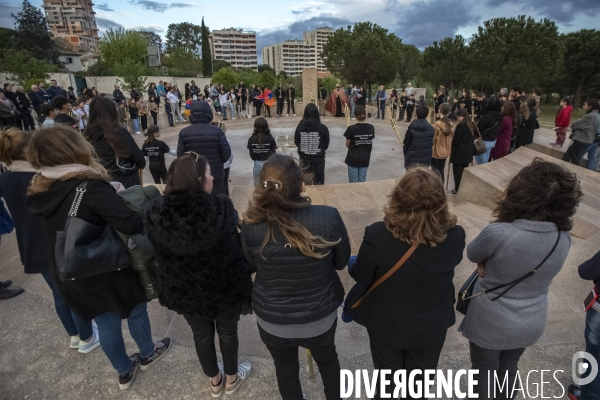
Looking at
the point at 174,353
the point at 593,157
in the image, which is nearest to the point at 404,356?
the point at 174,353

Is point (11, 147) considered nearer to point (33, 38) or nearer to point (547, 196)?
point (547, 196)

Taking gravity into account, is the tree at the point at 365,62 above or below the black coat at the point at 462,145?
above

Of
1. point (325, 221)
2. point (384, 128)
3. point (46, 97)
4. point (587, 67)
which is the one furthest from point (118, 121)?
point (587, 67)

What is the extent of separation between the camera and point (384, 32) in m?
46.2

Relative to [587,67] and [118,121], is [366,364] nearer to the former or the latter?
[118,121]

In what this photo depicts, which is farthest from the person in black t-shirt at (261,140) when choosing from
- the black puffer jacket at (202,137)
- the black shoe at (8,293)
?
the black shoe at (8,293)

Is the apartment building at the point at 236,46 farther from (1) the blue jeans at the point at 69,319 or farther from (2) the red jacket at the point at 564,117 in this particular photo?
(1) the blue jeans at the point at 69,319

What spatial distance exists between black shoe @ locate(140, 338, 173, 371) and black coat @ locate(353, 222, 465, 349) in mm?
1860

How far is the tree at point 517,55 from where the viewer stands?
28.9 m

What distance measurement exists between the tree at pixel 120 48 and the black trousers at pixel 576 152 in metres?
57.8

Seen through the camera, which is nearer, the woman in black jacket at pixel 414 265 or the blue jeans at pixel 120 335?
the woman in black jacket at pixel 414 265

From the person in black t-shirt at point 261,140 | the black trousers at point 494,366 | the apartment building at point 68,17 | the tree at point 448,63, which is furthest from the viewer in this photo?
the apartment building at point 68,17

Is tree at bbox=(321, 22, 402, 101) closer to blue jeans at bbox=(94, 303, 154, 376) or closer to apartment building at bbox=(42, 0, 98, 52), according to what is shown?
blue jeans at bbox=(94, 303, 154, 376)

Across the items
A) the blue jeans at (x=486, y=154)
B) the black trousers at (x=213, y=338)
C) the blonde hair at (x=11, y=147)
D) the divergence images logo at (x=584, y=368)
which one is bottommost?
the divergence images logo at (x=584, y=368)
